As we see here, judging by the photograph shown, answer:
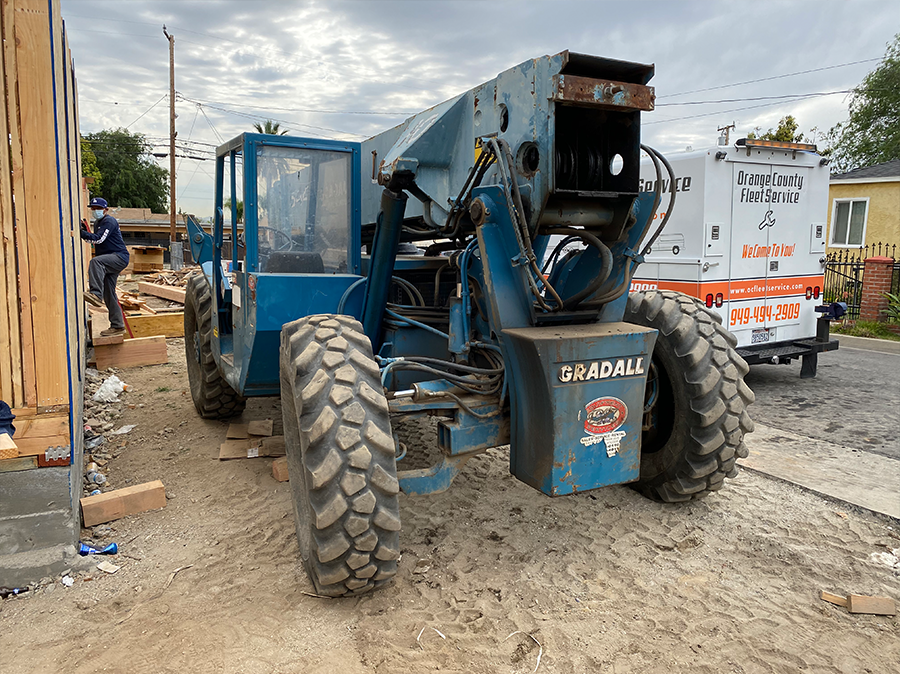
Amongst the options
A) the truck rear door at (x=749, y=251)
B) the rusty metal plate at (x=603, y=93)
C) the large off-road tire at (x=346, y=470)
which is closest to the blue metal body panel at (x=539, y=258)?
the rusty metal plate at (x=603, y=93)

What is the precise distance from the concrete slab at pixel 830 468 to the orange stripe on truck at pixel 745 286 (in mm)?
2074

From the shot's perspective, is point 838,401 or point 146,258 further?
point 146,258

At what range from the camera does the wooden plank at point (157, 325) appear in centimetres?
998

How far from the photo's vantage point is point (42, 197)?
3547 mm

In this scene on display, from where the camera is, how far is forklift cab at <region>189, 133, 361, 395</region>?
175 inches

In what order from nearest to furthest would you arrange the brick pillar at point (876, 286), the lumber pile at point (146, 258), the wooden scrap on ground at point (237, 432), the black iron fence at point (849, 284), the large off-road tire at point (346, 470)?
the large off-road tire at point (346, 470) < the wooden scrap on ground at point (237, 432) < the brick pillar at point (876, 286) < the black iron fence at point (849, 284) < the lumber pile at point (146, 258)

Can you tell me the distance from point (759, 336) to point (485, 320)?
571 centimetres

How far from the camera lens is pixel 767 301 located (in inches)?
322

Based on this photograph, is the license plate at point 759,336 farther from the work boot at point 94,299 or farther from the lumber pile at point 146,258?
the lumber pile at point 146,258

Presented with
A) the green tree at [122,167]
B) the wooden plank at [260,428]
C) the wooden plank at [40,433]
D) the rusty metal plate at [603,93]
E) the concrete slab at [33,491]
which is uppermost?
the green tree at [122,167]

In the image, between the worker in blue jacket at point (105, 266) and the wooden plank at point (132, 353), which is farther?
the worker in blue jacket at point (105, 266)

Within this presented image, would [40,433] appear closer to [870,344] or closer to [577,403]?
[577,403]

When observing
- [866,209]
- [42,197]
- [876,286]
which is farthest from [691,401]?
[866,209]

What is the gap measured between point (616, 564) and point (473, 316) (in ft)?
5.31
